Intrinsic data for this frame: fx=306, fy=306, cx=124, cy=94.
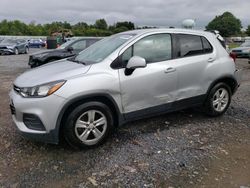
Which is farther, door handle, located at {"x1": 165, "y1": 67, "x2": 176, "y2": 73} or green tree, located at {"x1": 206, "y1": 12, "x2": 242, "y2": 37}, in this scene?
green tree, located at {"x1": 206, "y1": 12, "x2": 242, "y2": 37}

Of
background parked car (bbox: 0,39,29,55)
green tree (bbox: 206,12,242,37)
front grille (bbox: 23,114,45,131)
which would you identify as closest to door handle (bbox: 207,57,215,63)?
front grille (bbox: 23,114,45,131)

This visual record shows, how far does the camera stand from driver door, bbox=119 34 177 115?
4.42 m

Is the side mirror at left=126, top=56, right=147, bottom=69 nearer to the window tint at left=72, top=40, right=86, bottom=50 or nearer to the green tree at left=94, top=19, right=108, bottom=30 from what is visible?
the window tint at left=72, top=40, right=86, bottom=50

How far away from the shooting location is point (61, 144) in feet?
14.6

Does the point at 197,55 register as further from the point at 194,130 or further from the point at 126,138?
the point at 126,138

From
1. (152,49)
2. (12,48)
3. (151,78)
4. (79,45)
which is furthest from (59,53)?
(12,48)

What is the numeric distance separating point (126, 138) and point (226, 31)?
80.3m

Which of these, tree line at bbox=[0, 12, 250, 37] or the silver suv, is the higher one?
tree line at bbox=[0, 12, 250, 37]

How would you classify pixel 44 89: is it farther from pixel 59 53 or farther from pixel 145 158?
pixel 59 53

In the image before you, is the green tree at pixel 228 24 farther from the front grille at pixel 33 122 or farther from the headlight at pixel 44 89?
the front grille at pixel 33 122

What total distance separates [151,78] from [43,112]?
1652 millimetres

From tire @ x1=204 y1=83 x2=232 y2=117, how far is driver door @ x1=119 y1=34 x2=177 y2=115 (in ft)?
2.94

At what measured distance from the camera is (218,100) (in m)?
5.61

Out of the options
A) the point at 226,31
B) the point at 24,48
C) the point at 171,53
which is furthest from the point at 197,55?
the point at 226,31
